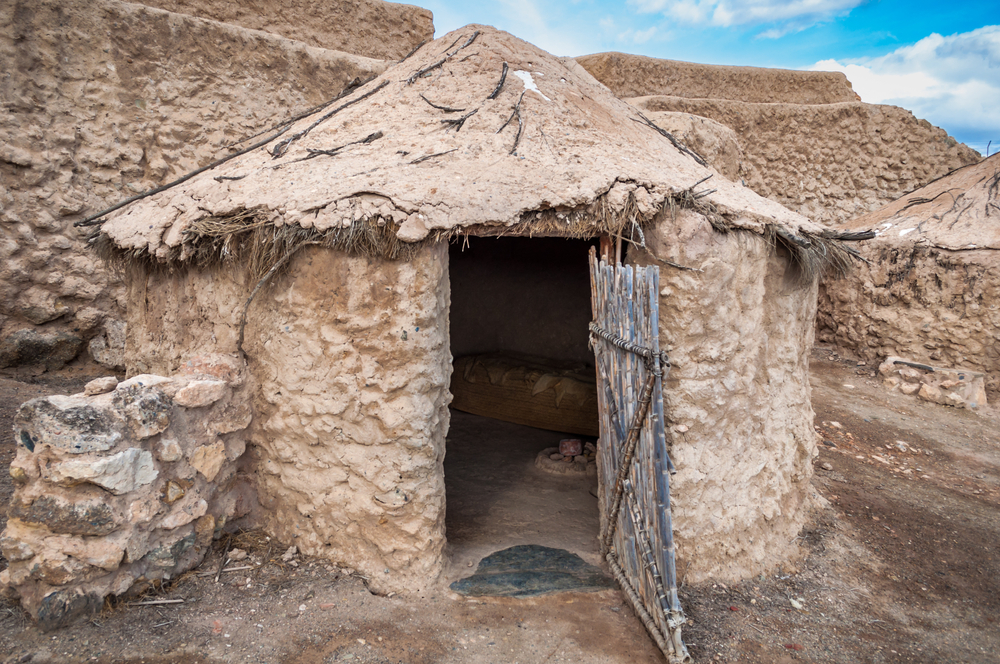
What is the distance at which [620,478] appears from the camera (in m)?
3.33

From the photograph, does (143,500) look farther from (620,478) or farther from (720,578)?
(720,578)

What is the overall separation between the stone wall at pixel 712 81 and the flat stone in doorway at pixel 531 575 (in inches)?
363

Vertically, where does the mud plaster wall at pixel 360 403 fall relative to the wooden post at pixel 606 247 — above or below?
below

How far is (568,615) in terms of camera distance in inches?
127

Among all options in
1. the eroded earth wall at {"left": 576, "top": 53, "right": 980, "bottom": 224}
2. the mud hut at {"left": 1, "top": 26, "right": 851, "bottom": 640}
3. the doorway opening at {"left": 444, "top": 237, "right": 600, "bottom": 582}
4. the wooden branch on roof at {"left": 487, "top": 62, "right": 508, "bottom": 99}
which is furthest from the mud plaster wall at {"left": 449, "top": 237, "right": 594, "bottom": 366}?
the eroded earth wall at {"left": 576, "top": 53, "right": 980, "bottom": 224}

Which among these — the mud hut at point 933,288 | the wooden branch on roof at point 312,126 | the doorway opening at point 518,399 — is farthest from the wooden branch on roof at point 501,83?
the mud hut at point 933,288

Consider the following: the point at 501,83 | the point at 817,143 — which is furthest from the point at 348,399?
the point at 817,143

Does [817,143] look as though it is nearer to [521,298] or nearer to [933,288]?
[933,288]

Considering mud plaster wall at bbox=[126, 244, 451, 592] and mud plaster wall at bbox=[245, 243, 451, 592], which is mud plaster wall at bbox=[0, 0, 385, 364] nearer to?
mud plaster wall at bbox=[126, 244, 451, 592]

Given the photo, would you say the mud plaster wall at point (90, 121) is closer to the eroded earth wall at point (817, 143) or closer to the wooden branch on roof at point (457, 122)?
the wooden branch on roof at point (457, 122)

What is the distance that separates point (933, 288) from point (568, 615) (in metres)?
7.17

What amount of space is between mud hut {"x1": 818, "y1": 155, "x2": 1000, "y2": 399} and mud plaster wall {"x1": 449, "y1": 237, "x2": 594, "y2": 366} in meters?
4.29

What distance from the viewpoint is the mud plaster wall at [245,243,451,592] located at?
315 centimetres

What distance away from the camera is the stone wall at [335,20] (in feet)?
22.9
